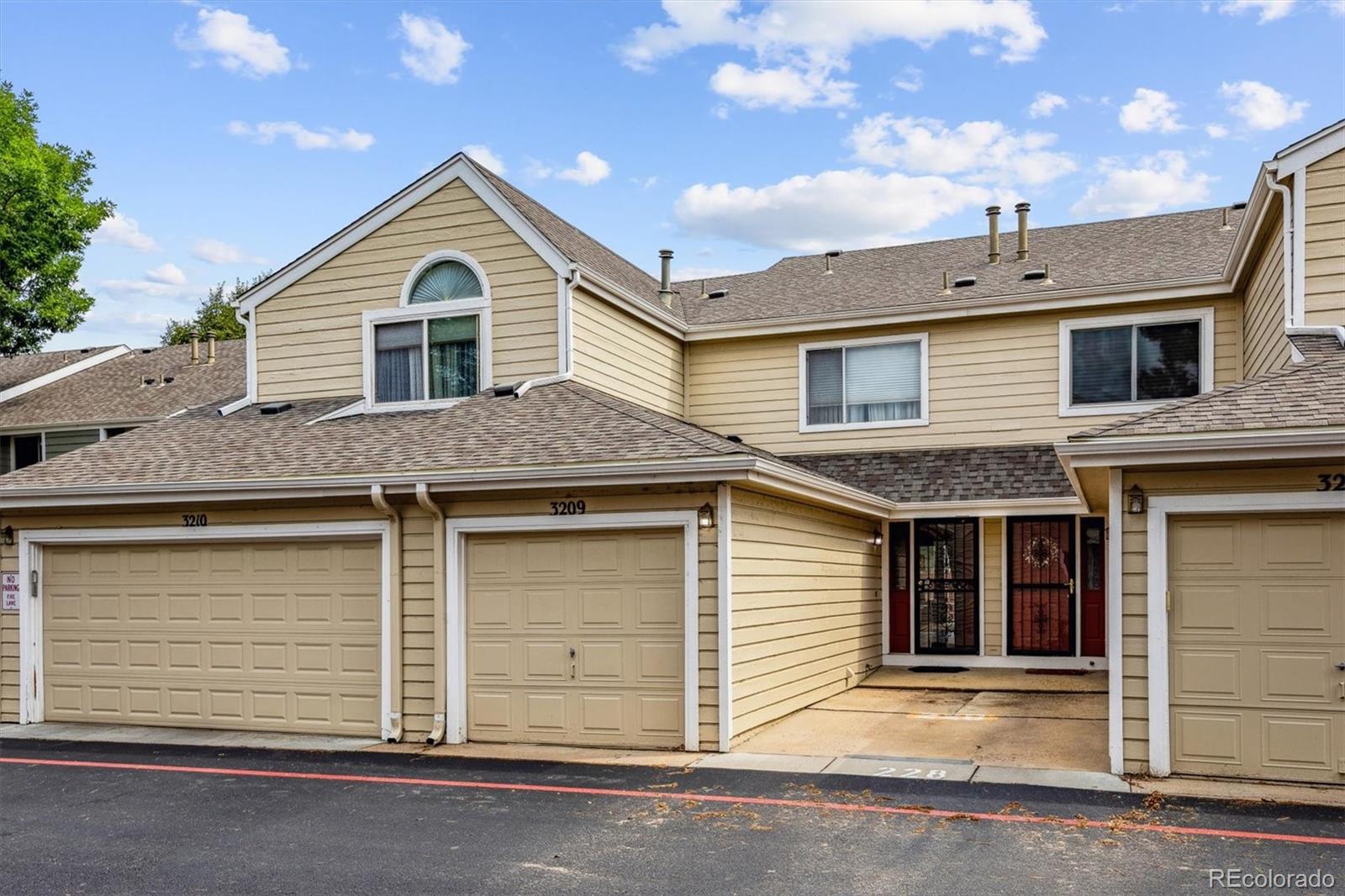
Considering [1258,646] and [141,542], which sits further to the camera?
[141,542]

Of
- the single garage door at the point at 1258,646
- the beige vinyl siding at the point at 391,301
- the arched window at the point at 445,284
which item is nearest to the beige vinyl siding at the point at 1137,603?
the single garage door at the point at 1258,646

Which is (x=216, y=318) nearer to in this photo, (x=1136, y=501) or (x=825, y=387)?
(x=825, y=387)

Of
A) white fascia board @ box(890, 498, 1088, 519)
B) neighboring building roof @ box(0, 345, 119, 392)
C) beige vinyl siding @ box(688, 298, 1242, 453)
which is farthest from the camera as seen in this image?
neighboring building roof @ box(0, 345, 119, 392)

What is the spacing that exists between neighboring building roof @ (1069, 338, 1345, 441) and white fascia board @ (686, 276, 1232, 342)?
18.5ft

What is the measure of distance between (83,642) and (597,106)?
44.8 ft

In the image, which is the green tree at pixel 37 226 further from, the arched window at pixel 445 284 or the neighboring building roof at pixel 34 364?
the arched window at pixel 445 284

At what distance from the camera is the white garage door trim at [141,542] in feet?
37.2

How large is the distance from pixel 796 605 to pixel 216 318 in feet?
143

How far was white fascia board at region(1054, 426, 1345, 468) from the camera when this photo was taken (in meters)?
8.11

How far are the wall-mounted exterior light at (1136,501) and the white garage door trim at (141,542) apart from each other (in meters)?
7.21

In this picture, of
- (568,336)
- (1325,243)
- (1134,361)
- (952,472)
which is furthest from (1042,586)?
(568,336)

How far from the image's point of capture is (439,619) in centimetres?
1111

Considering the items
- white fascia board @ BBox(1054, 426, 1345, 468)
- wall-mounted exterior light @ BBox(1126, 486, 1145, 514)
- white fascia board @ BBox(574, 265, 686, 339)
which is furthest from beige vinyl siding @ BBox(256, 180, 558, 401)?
wall-mounted exterior light @ BBox(1126, 486, 1145, 514)

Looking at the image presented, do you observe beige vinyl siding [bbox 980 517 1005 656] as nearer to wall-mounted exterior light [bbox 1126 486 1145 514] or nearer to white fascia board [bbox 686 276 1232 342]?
white fascia board [bbox 686 276 1232 342]
